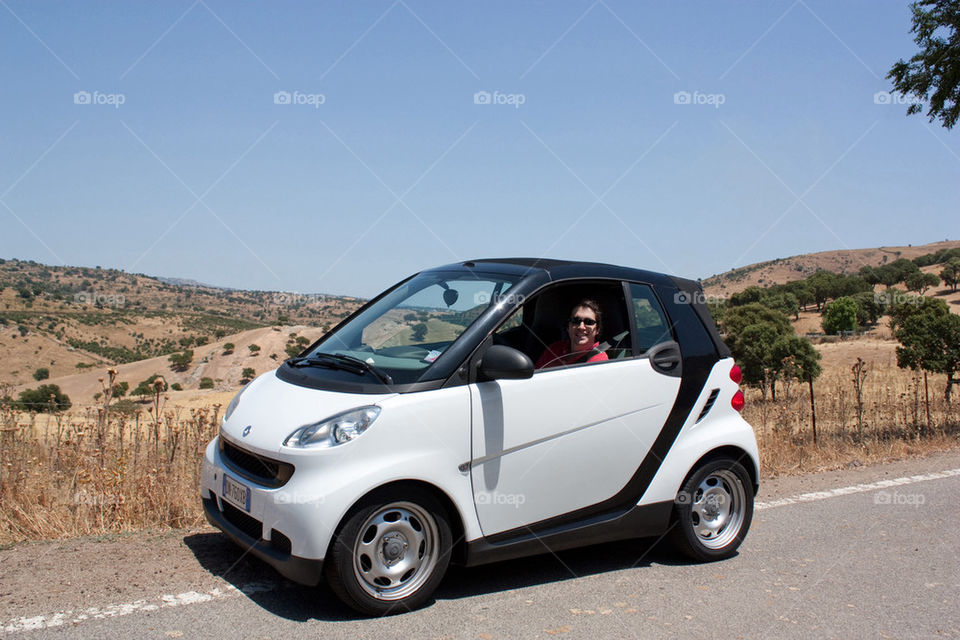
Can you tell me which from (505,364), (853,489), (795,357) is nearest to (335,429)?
(505,364)

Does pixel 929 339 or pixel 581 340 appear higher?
pixel 929 339

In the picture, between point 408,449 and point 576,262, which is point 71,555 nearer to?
point 408,449

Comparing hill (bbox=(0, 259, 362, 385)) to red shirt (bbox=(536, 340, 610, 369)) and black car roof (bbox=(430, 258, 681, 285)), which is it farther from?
red shirt (bbox=(536, 340, 610, 369))

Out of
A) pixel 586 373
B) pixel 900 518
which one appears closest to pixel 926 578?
pixel 900 518

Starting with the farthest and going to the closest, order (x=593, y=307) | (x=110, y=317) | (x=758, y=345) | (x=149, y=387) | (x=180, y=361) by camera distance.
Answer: (x=110, y=317)
(x=180, y=361)
(x=758, y=345)
(x=149, y=387)
(x=593, y=307)

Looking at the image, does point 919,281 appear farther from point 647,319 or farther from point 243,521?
point 243,521

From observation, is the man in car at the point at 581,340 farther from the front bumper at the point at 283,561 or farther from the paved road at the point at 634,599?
the front bumper at the point at 283,561

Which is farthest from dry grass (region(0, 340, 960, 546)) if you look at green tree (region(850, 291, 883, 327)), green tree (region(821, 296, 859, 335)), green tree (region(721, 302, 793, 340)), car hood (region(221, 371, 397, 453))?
green tree (region(850, 291, 883, 327))

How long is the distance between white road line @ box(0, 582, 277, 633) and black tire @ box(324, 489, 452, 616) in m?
0.67

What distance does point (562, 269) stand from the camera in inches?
196

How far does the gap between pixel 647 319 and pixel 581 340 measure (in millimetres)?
544

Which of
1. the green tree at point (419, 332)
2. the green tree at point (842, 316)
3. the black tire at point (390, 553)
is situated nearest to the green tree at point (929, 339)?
the green tree at point (419, 332)

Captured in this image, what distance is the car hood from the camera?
399cm

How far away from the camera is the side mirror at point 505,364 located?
4098 mm
